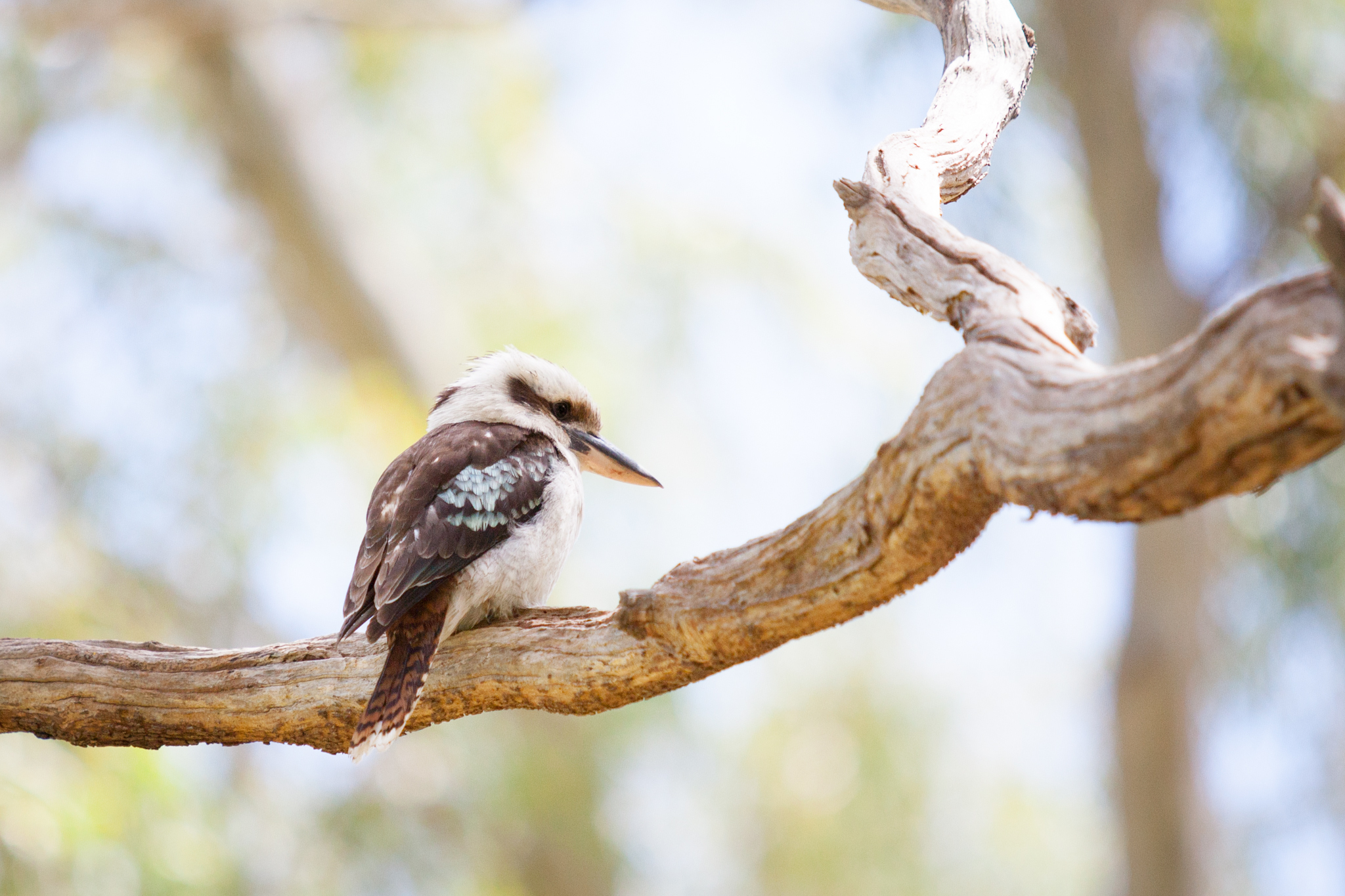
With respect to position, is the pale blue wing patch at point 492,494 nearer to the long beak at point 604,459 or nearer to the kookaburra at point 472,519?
the kookaburra at point 472,519

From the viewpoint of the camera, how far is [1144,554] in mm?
4137

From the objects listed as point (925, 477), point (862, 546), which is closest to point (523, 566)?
point (862, 546)

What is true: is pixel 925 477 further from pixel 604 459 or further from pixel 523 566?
pixel 604 459

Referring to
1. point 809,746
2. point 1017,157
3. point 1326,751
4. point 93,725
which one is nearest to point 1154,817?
point 1326,751

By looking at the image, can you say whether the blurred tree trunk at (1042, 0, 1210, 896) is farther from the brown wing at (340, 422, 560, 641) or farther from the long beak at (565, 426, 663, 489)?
the brown wing at (340, 422, 560, 641)

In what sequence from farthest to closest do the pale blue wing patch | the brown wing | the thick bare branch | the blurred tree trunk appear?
1. the blurred tree trunk
2. the pale blue wing patch
3. the brown wing
4. the thick bare branch

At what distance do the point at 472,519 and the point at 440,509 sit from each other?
0.06 meters

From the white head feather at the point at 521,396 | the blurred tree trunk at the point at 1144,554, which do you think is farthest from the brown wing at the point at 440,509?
the blurred tree trunk at the point at 1144,554

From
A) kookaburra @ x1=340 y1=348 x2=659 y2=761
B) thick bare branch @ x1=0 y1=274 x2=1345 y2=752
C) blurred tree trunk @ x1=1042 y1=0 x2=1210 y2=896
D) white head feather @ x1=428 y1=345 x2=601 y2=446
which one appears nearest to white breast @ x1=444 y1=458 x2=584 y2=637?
Answer: kookaburra @ x1=340 y1=348 x2=659 y2=761

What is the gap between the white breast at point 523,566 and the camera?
79.4 inches

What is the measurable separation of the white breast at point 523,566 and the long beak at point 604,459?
20cm

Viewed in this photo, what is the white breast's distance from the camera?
2016mm

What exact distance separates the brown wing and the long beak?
13cm

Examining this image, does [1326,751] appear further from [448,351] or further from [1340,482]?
[448,351]
